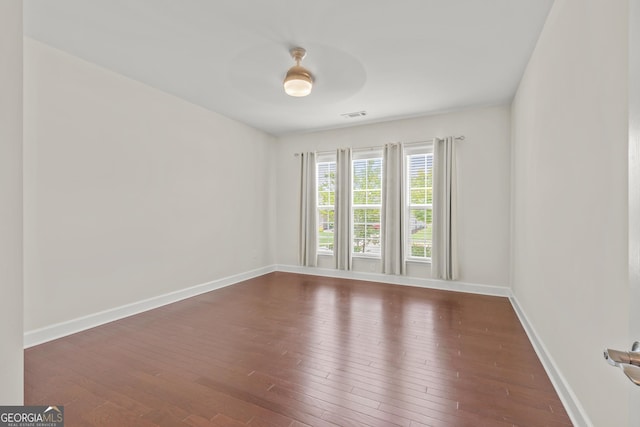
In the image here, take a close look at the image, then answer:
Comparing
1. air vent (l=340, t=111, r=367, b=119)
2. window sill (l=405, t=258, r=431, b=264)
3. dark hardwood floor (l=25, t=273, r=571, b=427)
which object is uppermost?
air vent (l=340, t=111, r=367, b=119)

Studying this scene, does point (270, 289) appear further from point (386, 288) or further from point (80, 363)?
point (80, 363)

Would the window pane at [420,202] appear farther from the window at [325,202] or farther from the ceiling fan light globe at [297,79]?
the ceiling fan light globe at [297,79]

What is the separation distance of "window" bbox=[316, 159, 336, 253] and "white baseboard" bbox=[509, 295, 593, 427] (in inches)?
133

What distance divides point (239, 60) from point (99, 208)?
217 cm

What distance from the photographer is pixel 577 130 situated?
1.75 meters

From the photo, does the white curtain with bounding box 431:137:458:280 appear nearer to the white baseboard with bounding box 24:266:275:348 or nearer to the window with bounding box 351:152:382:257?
the window with bounding box 351:152:382:257

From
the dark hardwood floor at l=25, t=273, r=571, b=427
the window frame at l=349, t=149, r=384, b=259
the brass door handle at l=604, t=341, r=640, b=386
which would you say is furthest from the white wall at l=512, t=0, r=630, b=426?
the window frame at l=349, t=149, r=384, b=259

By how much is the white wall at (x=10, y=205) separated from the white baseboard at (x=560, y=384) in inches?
96.5

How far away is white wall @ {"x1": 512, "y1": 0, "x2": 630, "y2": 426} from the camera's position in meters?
1.30

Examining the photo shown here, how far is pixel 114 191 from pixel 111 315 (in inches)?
54.0

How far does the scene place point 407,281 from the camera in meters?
4.93

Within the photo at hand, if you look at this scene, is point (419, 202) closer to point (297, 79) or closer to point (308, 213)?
point (308, 213)

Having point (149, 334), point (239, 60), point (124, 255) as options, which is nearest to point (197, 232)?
point (124, 255)

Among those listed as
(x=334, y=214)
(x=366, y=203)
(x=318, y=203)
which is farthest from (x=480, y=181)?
(x=318, y=203)
